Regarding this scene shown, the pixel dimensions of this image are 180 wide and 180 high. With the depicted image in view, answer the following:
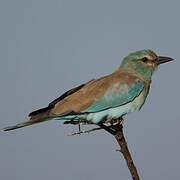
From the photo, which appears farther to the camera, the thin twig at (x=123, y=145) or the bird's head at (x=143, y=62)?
the bird's head at (x=143, y=62)

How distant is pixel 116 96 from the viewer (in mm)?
2480

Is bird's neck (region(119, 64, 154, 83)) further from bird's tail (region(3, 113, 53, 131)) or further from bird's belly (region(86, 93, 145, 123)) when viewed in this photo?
bird's tail (region(3, 113, 53, 131))

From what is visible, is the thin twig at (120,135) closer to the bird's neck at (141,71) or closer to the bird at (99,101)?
the bird at (99,101)

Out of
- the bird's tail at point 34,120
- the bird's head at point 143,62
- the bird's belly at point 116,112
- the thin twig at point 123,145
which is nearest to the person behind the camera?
the thin twig at point 123,145

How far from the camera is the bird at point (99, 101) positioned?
7.72 feet

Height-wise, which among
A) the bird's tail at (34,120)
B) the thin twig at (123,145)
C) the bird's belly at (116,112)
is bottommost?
the thin twig at (123,145)

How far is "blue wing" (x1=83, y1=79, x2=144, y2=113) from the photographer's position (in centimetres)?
242

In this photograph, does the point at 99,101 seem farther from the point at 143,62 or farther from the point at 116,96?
the point at 143,62

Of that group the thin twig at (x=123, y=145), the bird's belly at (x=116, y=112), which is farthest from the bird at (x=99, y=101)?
the thin twig at (x=123, y=145)

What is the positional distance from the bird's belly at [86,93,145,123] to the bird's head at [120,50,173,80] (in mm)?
330

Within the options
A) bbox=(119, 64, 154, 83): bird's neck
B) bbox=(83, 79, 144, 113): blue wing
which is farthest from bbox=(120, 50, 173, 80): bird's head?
bbox=(83, 79, 144, 113): blue wing

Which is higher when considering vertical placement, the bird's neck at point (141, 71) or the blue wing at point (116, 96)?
the bird's neck at point (141, 71)

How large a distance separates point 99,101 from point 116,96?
0.13 meters

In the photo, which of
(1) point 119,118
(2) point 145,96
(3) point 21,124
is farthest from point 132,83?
(3) point 21,124
